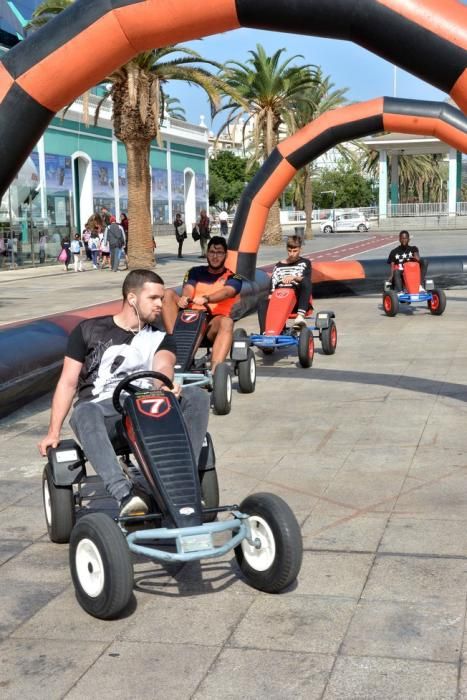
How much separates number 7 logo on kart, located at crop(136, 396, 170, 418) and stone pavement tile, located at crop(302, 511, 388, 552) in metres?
1.13

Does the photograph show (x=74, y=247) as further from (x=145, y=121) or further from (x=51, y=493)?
(x=51, y=493)

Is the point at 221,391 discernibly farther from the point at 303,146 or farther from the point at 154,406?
the point at 303,146

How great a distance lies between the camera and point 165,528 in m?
4.18

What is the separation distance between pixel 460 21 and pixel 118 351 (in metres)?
3.06

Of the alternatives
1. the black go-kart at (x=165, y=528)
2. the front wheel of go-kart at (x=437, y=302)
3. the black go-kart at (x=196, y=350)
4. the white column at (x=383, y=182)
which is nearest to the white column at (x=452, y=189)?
the white column at (x=383, y=182)

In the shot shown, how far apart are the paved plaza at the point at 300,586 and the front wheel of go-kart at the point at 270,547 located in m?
0.10

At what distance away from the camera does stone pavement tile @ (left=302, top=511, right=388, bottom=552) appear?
5.01 metres

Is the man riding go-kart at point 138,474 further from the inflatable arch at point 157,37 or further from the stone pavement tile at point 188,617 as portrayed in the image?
the inflatable arch at point 157,37

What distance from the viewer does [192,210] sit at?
6091 cm

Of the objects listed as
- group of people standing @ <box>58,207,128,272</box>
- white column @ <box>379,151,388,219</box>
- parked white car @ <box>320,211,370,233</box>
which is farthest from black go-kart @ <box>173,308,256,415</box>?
white column @ <box>379,151,388,219</box>

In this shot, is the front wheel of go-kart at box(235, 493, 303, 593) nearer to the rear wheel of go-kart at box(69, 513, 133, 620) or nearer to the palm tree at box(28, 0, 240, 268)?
the rear wheel of go-kart at box(69, 513, 133, 620)

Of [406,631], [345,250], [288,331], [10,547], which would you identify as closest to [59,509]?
[10,547]

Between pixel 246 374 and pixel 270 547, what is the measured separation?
4.87 m

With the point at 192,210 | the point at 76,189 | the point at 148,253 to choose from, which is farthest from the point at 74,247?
the point at 192,210
